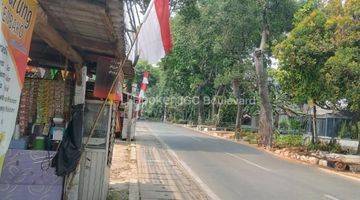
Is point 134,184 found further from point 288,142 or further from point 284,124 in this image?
point 284,124

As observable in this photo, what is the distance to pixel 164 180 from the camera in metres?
14.3

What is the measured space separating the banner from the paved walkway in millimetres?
7556

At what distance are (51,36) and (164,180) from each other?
8.15m

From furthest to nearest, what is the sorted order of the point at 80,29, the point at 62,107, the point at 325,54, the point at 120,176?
the point at 325,54, the point at 120,176, the point at 62,107, the point at 80,29

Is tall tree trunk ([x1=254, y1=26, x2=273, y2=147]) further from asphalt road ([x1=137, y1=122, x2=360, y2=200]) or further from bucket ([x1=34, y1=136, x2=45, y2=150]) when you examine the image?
bucket ([x1=34, y1=136, x2=45, y2=150])

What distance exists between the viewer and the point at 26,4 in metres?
4.32

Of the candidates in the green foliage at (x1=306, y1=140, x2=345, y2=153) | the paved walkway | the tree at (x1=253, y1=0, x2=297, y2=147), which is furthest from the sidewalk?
the tree at (x1=253, y1=0, x2=297, y2=147)

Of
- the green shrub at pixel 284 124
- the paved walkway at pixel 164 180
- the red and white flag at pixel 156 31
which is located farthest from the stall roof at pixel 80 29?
the green shrub at pixel 284 124

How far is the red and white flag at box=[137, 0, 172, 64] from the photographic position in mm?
7172

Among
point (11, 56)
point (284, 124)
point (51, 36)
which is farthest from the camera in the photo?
point (284, 124)

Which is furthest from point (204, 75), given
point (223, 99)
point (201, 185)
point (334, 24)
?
point (201, 185)

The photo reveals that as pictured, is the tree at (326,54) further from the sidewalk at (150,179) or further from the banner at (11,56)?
the banner at (11,56)

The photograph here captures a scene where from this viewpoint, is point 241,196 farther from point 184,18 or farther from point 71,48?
point 184,18

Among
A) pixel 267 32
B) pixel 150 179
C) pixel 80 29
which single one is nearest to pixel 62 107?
pixel 80 29
